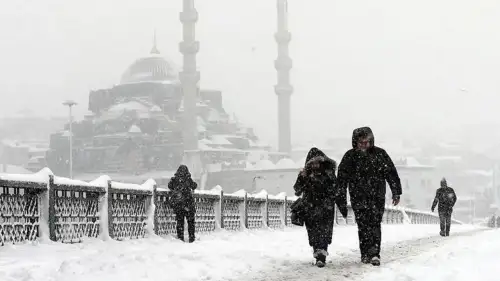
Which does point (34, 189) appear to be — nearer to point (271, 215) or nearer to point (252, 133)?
point (271, 215)

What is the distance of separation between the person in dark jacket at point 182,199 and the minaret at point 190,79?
80.6 m

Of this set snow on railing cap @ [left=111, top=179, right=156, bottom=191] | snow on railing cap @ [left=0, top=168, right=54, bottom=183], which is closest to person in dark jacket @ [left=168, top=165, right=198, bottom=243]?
snow on railing cap @ [left=111, top=179, right=156, bottom=191]

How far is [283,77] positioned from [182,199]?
3640 inches

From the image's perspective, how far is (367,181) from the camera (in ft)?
25.6

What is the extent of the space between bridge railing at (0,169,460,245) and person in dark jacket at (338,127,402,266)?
12.3ft

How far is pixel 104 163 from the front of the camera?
100 metres

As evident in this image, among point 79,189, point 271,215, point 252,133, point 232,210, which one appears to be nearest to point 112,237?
point 79,189

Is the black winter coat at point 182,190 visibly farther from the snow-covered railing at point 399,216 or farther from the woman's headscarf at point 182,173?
the snow-covered railing at point 399,216

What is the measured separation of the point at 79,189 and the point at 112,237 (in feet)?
4.16

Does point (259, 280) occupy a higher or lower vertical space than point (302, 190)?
lower

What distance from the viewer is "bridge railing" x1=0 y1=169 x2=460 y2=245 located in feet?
27.4

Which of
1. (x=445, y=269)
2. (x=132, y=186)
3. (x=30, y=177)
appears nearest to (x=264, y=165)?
(x=132, y=186)

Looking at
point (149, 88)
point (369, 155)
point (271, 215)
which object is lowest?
point (271, 215)

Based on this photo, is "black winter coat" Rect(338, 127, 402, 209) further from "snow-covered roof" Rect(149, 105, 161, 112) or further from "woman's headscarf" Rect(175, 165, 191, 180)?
"snow-covered roof" Rect(149, 105, 161, 112)
